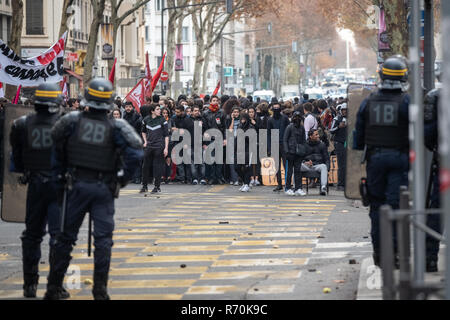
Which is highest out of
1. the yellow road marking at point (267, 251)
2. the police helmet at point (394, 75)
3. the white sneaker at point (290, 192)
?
the police helmet at point (394, 75)

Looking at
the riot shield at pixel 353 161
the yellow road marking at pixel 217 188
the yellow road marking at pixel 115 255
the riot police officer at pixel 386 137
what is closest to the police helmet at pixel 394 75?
the riot police officer at pixel 386 137

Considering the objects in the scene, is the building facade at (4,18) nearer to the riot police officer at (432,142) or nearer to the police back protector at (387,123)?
the police back protector at (387,123)

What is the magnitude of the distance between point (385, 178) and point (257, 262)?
225cm

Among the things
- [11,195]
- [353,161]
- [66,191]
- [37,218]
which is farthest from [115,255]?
[66,191]

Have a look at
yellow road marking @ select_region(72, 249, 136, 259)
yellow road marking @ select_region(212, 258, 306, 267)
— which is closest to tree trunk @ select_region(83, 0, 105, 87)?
yellow road marking @ select_region(72, 249, 136, 259)

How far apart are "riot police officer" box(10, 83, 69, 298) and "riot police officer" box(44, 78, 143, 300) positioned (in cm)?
43

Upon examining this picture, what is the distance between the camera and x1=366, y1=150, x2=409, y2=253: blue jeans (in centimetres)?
1001

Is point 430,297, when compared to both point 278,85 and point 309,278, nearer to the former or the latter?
point 309,278

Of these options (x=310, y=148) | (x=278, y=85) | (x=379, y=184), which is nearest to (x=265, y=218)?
(x=310, y=148)

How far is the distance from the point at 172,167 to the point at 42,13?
29.0 metres

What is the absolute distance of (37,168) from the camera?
9.77 m

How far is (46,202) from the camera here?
32.0ft

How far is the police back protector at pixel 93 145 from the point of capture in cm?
917

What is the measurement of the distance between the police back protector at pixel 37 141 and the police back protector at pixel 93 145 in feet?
2.06
